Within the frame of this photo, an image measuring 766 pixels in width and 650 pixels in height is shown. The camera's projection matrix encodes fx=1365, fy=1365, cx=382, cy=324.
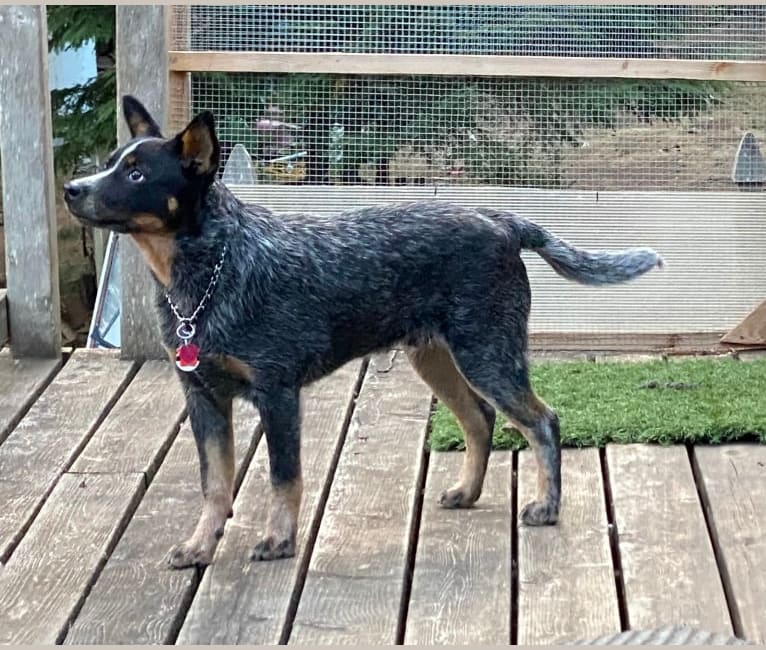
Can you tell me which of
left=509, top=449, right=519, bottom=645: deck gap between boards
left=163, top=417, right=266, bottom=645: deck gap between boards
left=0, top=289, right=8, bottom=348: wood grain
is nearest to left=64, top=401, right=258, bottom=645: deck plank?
left=163, top=417, right=266, bottom=645: deck gap between boards

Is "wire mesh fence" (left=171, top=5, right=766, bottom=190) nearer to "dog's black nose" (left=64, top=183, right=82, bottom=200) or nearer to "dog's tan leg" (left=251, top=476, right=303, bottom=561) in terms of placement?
"dog's black nose" (left=64, top=183, right=82, bottom=200)

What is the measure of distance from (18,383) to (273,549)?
1.95 meters

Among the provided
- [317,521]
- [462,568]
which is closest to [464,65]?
[317,521]

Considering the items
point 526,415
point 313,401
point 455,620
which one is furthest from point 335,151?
point 455,620

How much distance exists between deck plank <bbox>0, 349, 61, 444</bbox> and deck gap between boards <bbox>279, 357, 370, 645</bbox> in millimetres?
1149

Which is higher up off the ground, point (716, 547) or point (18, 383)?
point (716, 547)

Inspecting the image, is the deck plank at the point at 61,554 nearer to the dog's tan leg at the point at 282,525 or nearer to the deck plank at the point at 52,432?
the deck plank at the point at 52,432

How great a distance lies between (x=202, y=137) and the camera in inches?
136

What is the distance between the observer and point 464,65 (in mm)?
5457

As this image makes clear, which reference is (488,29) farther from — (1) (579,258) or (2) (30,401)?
(2) (30,401)

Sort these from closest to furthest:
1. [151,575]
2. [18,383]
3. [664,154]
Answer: [151,575], [18,383], [664,154]

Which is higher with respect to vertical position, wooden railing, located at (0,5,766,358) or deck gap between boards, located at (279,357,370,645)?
wooden railing, located at (0,5,766,358)

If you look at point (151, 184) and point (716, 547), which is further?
point (716, 547)

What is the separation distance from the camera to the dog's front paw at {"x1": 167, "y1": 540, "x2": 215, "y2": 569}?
3.58 metres
